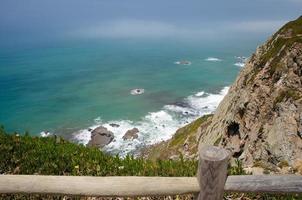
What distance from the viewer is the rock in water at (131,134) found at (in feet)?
259

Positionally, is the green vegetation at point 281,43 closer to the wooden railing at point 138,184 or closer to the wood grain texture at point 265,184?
the wood grain texture at point 265,184

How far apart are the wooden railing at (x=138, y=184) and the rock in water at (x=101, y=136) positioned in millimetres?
71099

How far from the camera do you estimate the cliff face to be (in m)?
17.0

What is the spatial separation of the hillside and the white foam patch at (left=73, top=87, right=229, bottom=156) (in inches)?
1803

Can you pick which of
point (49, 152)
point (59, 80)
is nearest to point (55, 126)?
point (59, 80)

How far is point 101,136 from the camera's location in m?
79.7

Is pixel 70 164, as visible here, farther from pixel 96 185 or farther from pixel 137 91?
pixel 137 91

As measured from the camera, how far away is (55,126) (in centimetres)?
9106

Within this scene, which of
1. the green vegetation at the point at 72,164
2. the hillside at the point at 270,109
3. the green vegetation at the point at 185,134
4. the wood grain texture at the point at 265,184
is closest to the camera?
the wood grain texture at the point at 265,184

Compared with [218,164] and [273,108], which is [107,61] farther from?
[218,164]

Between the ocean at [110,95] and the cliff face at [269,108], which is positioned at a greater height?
the cliff face at [269,108]

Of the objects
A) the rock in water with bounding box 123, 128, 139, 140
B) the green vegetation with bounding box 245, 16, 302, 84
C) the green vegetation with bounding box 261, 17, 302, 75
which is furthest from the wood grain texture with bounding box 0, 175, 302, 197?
the rock in water with bounding box 123, 128, 139, 140

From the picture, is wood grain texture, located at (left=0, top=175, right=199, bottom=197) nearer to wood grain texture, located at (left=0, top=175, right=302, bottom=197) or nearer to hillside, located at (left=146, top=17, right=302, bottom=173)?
wood grain texture, located at (left=0, top=175, right=302, bottom=197)

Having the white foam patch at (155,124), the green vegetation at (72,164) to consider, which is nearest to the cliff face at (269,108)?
the green vegetation at (72,164)
